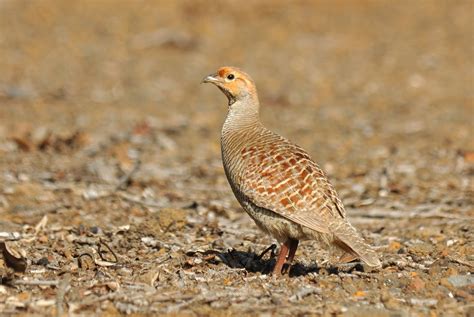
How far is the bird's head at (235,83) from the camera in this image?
7945 mm

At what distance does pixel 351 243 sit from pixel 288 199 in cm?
57

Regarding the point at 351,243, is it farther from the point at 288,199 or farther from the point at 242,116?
the point at 242,116

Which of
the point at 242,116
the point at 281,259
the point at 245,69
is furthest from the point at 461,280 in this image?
the point at 245,69

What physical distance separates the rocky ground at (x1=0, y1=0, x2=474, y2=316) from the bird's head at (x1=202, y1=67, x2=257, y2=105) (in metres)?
1.31

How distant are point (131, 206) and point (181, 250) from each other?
2041 mm

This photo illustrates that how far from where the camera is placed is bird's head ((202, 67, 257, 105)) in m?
7.95

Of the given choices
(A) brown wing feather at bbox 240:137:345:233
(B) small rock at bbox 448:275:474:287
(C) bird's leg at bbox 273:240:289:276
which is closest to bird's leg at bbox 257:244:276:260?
(C) bird's leg at bbox 273:240:289:276

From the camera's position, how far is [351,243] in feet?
20.9

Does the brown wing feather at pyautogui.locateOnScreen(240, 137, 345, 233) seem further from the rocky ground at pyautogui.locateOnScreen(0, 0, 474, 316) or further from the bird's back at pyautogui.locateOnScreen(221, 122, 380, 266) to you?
the rocky ground at pyautogui.locateOnScreen(0, 0, 474, 316)

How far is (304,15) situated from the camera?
23000 millimetres

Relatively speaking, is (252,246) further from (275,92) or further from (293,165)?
(275,92)

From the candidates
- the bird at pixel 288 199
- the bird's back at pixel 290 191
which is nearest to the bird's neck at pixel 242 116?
the bird at pixel 288 199

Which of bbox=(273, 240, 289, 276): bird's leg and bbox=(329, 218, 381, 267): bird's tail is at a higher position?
bbox=(329, 218, 381, 267): bird's tail

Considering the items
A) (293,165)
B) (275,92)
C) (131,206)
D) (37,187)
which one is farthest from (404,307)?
(275,92)
